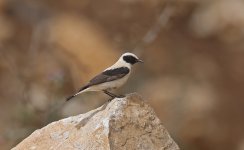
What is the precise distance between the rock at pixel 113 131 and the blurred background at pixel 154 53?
9.02m

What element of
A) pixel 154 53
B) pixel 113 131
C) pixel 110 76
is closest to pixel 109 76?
pixel 110 76

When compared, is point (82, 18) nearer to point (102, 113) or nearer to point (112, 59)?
point (112, 59)

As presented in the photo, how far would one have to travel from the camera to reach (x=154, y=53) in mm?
19844

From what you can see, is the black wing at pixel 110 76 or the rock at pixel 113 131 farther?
the black wing at pixel 110 76

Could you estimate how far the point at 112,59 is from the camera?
→ 1925cm

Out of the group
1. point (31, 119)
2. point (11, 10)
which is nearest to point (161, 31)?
point (11, 10)

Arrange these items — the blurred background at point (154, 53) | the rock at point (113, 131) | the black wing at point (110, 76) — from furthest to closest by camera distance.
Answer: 1. the blurred background at point (154, 53)
2. the black wing at point (110, 76)
3. the rock at point (113, 131)

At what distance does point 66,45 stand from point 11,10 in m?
1.74

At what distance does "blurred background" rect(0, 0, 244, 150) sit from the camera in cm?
1852

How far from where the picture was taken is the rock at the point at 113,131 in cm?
834

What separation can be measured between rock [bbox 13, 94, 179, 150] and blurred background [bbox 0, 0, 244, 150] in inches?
355

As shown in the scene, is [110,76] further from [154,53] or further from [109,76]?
[154,53]

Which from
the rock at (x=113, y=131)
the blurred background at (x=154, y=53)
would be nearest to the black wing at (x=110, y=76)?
the rock at (x=113, y=131)

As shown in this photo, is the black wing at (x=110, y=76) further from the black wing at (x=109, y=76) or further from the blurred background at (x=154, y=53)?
the blurred background at (x=154, y=53)
